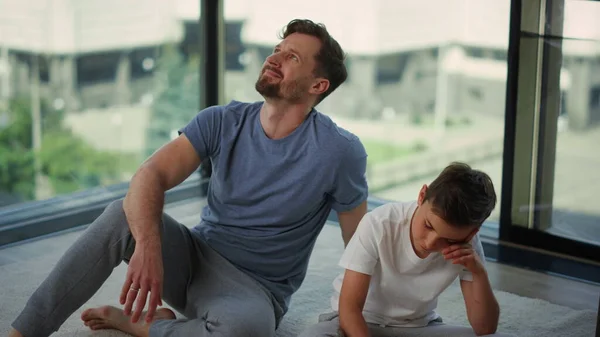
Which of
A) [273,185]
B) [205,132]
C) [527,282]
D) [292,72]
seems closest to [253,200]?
[273,185]

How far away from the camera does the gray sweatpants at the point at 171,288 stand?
7.26ft

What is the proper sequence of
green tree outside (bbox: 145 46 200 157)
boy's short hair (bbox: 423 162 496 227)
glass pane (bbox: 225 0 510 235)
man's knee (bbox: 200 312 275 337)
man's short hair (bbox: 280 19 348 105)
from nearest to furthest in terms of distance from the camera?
boy's short hair (bbox: 423 162 496 227), man's knee (bbox: 200 312 275 337), man's short hair (bbox: 280 19 348 105), glass pane (bbox: 225 0 510 235), green tree outside (bbox: 145 46 200 157)

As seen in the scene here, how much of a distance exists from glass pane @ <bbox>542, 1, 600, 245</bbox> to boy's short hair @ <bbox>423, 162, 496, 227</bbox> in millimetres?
1446

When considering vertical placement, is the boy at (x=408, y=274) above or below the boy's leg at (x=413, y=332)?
above

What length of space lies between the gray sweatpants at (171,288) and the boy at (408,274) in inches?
7.7

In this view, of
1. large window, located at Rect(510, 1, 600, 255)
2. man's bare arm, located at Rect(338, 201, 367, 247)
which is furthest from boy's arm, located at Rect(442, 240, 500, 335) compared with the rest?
large window, located at Rect(510, 1, 600, 255)

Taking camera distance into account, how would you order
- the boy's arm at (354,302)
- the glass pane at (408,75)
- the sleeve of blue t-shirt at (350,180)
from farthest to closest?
the glass pane at (408,75) < the sleeve of blue t-shirt at (350,180) < the boy's arm at (354,302)

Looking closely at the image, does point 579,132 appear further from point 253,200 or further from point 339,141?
point 253,200

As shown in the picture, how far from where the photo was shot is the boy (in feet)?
6.61

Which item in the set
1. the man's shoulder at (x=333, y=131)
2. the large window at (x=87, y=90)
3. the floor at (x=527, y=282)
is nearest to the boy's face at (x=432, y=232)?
the man's shoulder at (x=333, y=131)

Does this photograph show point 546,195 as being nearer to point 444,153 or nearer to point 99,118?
point 444,153

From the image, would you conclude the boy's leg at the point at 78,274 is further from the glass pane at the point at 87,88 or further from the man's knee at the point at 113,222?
the glass pane at the point at 87,88

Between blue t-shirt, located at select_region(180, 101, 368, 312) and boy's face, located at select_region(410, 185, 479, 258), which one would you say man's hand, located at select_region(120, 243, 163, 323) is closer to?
blue t-shirt, located at select_region(180, 101, 368, 312)

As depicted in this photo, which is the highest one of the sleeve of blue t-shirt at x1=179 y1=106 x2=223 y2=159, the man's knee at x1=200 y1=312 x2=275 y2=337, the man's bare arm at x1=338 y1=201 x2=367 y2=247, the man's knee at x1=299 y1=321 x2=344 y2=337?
the sleeve of blue t-shirt at x1=179 y1=106 x2=223 y2=159
